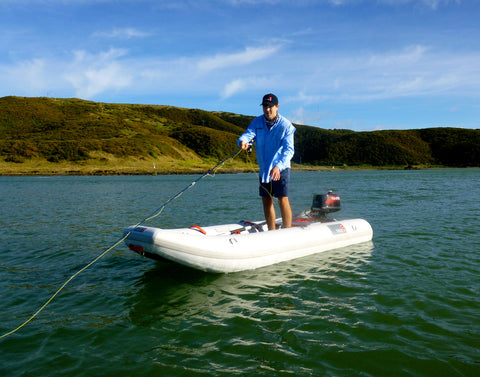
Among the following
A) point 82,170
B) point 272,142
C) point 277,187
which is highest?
point 272,142

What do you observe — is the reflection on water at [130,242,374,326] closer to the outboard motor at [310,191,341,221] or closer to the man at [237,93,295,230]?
the man at [237,93,295,230]

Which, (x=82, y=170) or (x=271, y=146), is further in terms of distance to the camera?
(x=82, y=170)

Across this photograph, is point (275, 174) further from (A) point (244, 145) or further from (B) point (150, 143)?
(B) point (150, 143)

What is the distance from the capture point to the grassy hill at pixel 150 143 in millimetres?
77438

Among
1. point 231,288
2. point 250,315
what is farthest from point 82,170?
point 250,315

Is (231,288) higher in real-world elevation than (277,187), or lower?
lower

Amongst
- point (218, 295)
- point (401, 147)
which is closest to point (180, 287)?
point (218, 295)

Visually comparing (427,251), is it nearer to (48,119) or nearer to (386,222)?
(386,222)

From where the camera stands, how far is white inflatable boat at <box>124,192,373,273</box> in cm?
583

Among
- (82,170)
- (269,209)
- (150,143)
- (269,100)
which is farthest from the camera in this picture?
(150,143)

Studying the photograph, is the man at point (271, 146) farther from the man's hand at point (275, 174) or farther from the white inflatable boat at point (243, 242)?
the white inflatable boat at point (243, 242)

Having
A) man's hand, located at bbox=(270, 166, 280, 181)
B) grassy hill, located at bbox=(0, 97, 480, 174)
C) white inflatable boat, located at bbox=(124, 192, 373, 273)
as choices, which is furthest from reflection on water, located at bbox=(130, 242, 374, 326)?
grassy hill, located at bbox=(0, 97, 480, 174)

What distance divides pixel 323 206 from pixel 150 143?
87393 mm

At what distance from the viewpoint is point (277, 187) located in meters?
7.12
